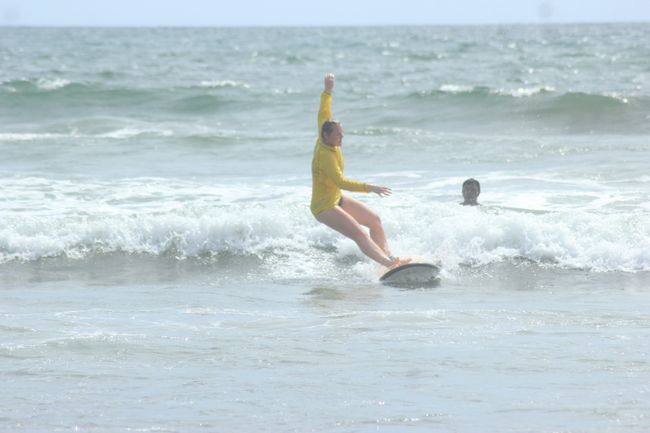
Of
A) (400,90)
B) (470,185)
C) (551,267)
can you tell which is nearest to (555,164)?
(470,185)

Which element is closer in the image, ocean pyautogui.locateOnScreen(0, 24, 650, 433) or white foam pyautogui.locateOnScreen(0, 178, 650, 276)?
ocean pyautogui.locateOnScreen(0, 24, 650, 433)

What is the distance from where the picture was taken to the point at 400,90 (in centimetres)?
2953

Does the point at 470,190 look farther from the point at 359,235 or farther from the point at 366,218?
the point at 359,235

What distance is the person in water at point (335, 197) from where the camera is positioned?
31.5ft

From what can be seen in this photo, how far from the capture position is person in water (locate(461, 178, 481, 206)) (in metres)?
12.3

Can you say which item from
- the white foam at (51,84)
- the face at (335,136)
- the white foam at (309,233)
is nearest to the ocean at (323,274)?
the white foam at (309,233)

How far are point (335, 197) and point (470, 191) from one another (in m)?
2.78

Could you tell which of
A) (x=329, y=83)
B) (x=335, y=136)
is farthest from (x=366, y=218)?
(x=329, y=83)

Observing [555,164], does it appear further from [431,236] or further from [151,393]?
[151,393]

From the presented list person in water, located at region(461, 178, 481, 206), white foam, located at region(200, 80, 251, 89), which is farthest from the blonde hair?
white foam, located at region(200, 80, 251, 89)

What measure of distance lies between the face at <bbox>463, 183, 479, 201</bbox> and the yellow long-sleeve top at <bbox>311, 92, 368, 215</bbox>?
2.63 m

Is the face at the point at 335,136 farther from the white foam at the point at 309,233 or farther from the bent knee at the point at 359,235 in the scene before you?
the white foam at the point at 309,233

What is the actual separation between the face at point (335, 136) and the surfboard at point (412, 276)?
125 centimetres

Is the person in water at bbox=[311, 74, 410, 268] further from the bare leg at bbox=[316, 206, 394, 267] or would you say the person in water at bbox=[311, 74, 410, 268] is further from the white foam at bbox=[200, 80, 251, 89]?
the white foam at bbox=[200, 80, 251, 89]
